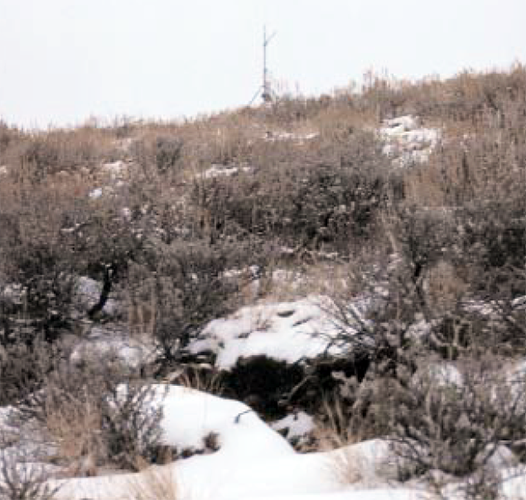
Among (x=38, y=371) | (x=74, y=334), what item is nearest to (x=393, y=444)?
(x=38, y=371)

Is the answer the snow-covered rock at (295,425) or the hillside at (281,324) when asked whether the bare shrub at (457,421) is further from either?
the snow-covered rock at (295,425)

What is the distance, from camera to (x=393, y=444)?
275 cm

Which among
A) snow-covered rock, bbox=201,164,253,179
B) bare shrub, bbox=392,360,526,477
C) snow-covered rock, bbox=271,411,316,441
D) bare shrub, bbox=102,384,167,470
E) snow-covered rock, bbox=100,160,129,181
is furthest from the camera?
snow-covered rock, bbox=100,160,129,181

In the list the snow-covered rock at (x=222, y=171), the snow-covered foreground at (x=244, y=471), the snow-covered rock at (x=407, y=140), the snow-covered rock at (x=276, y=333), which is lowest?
the snow-covered foreground at (x=244, y=471)

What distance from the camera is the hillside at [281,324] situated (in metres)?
2.83

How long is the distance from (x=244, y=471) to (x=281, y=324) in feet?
4.67

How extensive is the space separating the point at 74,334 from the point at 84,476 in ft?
5.56

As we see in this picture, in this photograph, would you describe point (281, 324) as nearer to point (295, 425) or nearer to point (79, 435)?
point (295, 425)

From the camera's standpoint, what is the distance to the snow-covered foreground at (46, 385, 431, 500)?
2.82 metres

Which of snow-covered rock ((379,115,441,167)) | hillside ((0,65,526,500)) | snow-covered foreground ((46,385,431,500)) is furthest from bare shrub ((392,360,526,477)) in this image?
snow-covered rock ((379,115,441,167))

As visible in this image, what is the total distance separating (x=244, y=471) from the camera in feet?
10.2

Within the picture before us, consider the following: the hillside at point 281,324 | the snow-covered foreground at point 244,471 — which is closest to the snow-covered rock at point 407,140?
the hillside at point 281,324

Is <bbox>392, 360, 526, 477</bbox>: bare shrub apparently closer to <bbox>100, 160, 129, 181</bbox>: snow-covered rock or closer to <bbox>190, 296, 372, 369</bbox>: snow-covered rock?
<bbox>190, 296, 372, 369</bbox>: snow-covered rock

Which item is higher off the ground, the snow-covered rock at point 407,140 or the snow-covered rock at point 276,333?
the snow-covered rock at point 407,140
